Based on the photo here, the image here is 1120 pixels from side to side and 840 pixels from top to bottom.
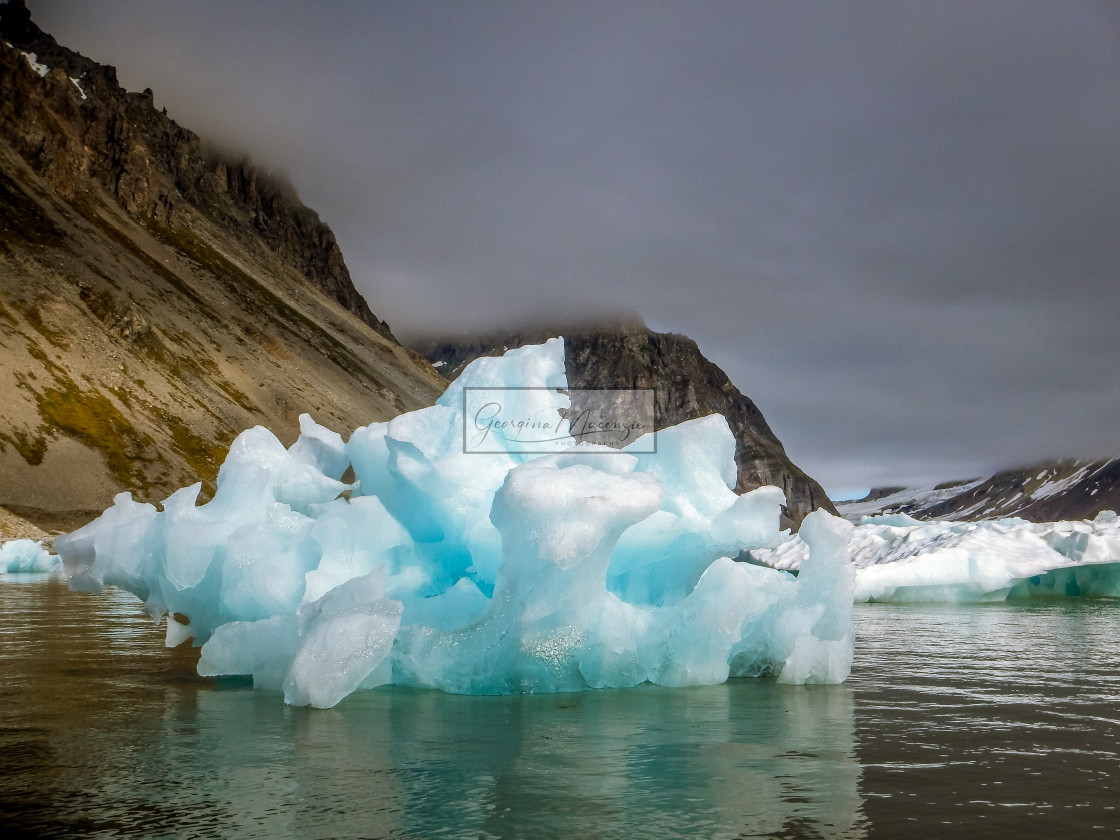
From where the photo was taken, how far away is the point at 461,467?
1003 cm

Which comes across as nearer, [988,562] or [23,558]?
[988,562]

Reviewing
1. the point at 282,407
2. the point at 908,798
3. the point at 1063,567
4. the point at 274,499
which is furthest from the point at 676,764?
the point at 282,407

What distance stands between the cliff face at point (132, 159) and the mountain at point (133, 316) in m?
0.32

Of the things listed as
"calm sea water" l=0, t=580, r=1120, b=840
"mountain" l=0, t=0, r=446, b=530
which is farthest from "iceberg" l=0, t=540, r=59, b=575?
"calm sea water" l=0, t=580, r=1120, b=840

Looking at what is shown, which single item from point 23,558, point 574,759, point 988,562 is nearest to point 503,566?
point 574,759

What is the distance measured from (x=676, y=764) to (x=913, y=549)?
1971 cm

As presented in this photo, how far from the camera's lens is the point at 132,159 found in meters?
137

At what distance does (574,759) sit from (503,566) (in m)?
2.78

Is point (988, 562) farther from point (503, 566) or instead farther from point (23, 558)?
point (23, 558)

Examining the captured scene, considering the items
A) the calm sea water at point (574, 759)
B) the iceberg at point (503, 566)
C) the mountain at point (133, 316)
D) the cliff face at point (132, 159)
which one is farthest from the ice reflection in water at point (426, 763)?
the cliff face at point (132, 159)

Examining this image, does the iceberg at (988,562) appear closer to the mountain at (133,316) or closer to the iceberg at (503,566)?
the iceberg at (503,566)

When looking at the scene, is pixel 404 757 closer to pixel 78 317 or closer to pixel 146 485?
pixel 146 485

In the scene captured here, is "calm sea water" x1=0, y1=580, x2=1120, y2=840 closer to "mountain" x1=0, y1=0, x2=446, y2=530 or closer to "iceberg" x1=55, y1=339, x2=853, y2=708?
"iceberg" x1=55, y1=339, x2=853, y2=708

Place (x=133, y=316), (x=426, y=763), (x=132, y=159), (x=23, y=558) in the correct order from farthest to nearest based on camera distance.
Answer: (x=132, y=159), (x=133, y=316), (x=23, y=558), (x=426, y=763)
